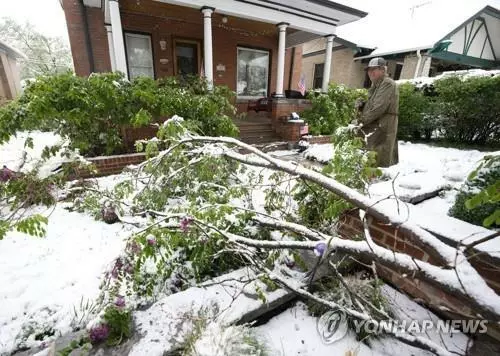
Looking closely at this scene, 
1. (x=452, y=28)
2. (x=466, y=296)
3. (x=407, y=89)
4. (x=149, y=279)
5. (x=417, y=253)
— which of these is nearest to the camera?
(x=466, y=296)

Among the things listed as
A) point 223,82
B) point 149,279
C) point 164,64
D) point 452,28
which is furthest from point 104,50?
point 452,28

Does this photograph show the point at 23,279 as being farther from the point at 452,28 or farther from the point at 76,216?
the point at 452,28

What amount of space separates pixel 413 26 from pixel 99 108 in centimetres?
1656

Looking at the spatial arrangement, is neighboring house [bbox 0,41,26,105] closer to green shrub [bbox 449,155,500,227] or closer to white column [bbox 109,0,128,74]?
white column [bbox 109,0,128,74]

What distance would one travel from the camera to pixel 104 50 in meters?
7.71

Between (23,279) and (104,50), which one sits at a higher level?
(104,50)

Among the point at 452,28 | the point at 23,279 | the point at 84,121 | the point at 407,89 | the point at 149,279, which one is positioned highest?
the point at 452,28

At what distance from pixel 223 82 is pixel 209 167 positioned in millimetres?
7549

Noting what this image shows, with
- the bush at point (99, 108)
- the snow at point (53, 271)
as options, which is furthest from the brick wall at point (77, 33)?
the snow at point (53, 271)

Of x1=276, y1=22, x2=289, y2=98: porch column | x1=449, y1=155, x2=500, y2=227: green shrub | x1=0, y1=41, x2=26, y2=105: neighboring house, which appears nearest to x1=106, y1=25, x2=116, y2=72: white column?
x1=276, y1=22, x2=289, y2=98: porch column

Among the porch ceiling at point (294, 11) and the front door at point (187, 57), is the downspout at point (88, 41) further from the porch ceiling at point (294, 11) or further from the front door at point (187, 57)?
the porch ceiling at point (294, 11)

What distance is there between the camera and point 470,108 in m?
6.23

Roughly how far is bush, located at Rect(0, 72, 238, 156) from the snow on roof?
38.2 feet
